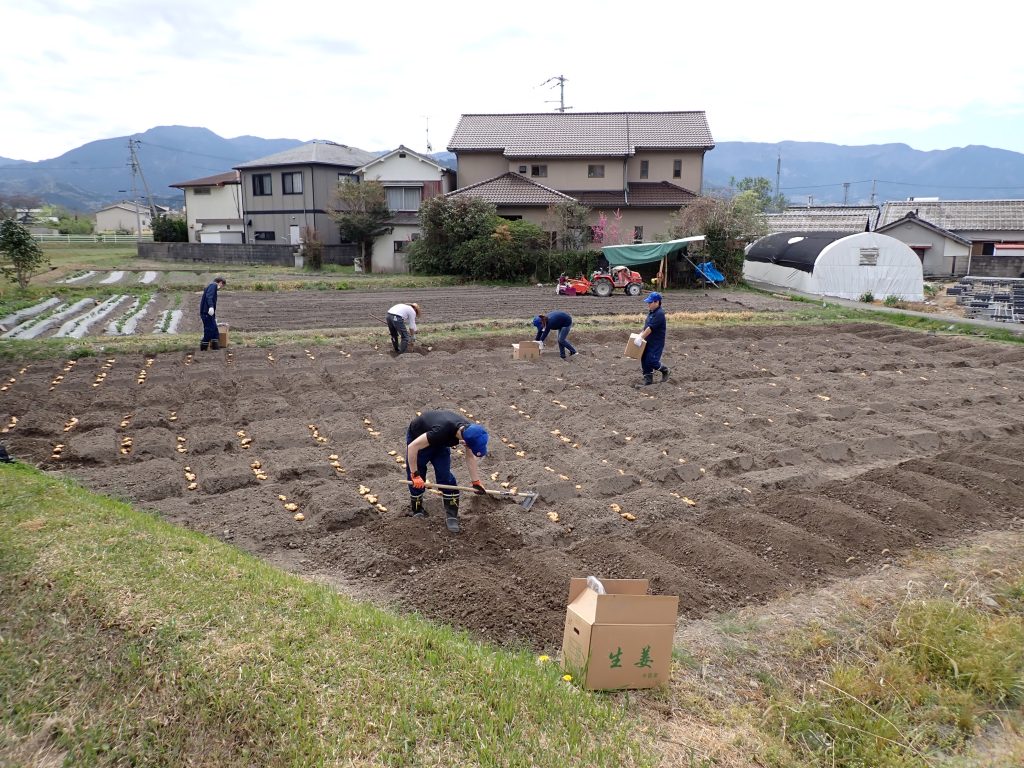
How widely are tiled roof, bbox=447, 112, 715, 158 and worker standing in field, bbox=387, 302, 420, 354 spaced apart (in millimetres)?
22648

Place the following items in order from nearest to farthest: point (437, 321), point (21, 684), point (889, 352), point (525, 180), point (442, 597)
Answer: point (21, 684) → point (442, 597) → point (889, 352) → point (437, 321) → point (525, 180)

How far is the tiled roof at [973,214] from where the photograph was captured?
122 feet

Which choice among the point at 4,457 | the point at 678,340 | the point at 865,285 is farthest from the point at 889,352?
the point at 4,457

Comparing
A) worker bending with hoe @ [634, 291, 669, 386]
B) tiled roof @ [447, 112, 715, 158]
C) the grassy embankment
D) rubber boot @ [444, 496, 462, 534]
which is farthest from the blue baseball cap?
tiled roof @ [447, 112, 715, 158]

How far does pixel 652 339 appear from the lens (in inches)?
482

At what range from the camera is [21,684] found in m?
4.21

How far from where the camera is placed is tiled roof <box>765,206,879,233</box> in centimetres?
3906

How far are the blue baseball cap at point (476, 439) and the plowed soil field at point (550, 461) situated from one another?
971 millimetres

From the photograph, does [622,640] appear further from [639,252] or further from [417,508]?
[639,252]

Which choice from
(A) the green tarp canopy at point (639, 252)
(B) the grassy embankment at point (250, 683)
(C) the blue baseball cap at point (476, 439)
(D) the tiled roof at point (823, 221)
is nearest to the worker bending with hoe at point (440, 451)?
(C) the blue baseball cap at point (476, 439)

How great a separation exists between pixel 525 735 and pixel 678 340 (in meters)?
14.1

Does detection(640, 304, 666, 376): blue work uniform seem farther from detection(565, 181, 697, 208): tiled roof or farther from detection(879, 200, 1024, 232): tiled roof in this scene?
detection(879, 200, 1024, 232): tiled roof

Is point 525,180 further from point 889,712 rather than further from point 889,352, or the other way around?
point 889,712

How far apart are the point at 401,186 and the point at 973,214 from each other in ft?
101
